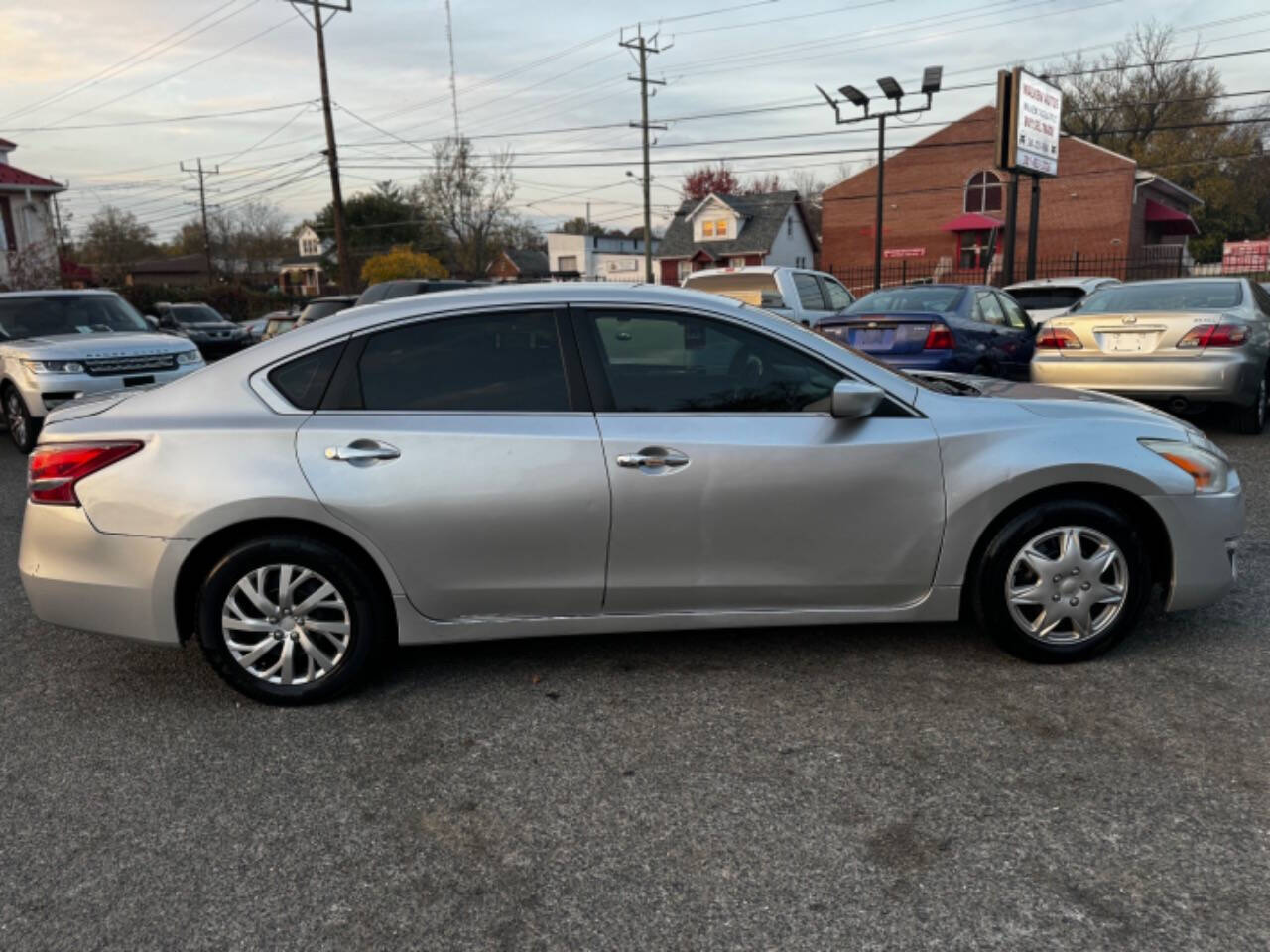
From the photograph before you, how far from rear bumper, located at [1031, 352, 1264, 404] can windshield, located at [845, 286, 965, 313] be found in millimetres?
1785

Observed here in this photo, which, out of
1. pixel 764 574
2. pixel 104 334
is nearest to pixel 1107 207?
pixel 104 334

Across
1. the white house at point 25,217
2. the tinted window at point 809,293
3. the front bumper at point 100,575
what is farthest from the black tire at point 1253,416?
the white house at point 25,217

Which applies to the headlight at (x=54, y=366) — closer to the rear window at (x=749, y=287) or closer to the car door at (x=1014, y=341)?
the rear window at (x=749, y=287)

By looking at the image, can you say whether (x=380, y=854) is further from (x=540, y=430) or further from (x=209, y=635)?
(x=540, y=430)

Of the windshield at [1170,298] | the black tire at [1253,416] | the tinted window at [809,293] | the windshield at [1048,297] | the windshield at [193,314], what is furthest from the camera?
the windshield at [193,314]

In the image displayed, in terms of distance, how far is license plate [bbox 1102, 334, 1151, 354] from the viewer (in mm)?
8125

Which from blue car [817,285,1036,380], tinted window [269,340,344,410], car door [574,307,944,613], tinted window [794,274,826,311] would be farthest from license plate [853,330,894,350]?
tinted window [269,340,344,410]

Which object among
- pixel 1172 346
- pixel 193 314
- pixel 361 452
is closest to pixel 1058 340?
pixel 1172 346

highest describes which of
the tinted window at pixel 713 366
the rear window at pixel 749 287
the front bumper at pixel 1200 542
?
the rear window at pixel 749 287

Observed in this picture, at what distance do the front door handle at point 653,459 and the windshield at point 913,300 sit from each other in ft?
21.9

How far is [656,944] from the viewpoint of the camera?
2.37 m

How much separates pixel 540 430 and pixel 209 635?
4.85 ft

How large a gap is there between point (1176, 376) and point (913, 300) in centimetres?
312

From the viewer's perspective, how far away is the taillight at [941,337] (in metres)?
9.21
